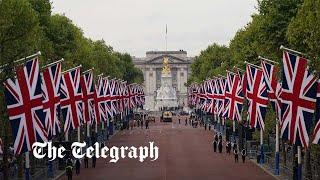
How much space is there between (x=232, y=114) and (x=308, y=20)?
27.6 m

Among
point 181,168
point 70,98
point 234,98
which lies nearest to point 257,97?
point 181,168

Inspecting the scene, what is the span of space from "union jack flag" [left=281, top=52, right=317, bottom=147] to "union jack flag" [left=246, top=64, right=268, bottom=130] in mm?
13955

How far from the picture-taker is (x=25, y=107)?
33531 millimetres

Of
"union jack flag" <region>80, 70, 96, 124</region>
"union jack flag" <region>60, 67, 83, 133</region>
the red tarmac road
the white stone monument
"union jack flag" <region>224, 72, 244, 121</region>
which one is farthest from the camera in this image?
the white stone monument

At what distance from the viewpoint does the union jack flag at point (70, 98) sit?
48094 mm

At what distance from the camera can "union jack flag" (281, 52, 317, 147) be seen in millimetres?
31047

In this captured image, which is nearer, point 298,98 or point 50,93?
point 298,98

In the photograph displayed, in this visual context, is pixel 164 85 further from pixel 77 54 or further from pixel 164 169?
pixel 164 169

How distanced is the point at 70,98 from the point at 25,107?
15.2 m

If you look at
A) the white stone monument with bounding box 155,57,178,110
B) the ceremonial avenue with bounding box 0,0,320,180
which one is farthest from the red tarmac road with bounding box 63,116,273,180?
the white stone monument with bounding box 155,57,178,110

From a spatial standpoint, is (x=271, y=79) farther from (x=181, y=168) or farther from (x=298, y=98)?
(x=181, y=168)

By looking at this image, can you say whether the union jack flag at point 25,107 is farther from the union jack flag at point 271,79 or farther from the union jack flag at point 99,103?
the union jack flag at point 99,103

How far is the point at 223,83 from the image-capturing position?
238ft

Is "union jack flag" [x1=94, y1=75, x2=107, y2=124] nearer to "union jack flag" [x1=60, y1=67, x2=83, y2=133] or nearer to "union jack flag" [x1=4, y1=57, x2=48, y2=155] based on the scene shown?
"union jack flag" [x1=60, y1=67, x2=83, y2=133]
